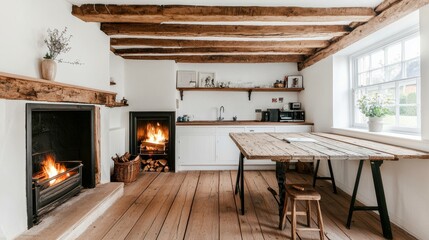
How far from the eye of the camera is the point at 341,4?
2.62 m

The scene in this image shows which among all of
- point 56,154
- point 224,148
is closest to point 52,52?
point 56,154

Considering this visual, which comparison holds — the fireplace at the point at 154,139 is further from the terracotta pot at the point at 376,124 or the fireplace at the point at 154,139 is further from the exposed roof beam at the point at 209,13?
the terracotta pot at the point at 376,124

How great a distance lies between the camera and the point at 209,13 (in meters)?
2.64

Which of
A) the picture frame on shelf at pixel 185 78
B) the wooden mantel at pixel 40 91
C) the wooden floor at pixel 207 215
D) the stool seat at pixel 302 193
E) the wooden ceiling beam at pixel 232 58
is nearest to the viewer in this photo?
the wooden mantel at pixel 40 91

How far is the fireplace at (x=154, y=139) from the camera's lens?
4699mm

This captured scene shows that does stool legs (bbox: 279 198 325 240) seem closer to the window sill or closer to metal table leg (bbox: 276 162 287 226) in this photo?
metal table leg (bbox: 276 162 287 226)

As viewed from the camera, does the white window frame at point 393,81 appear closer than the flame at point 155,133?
Yes

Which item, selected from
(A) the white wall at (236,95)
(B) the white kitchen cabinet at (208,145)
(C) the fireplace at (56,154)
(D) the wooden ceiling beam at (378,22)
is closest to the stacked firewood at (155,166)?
(B) the white kitchen cabinet at (208,145)

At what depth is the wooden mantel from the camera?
1704 mm

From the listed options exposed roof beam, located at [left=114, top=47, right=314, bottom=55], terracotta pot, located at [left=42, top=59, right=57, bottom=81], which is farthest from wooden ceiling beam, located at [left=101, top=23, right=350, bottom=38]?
terracotta pot, located at [left=42, top=59, right=57, bottom=81]

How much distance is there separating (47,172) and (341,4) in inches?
145

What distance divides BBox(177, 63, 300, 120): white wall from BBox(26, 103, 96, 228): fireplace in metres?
2.47

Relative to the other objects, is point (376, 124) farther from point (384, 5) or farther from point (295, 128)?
point (295, 128)

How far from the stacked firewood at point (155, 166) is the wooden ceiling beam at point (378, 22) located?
3.62 metres
